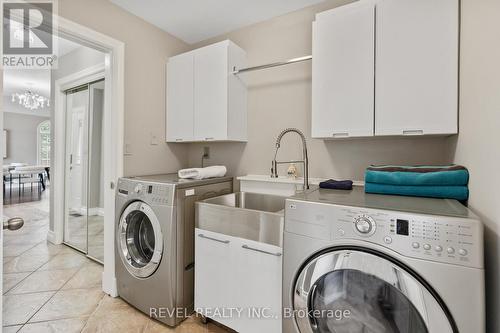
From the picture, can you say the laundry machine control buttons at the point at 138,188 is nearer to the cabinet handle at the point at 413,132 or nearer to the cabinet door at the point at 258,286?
the cabinet door at the point at 258,286

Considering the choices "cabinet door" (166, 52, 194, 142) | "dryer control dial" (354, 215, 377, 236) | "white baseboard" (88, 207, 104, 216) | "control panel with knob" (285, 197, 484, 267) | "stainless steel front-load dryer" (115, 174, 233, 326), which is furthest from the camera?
"white baseboard" (88, 207, 104, 216)

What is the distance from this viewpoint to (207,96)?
214 centimetres

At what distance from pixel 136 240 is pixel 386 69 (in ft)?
7.07

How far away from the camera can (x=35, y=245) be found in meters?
2.96

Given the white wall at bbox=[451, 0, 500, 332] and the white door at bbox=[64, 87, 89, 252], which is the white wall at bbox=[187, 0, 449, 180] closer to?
the white wall at bbox=[451, 0, 500, 332]

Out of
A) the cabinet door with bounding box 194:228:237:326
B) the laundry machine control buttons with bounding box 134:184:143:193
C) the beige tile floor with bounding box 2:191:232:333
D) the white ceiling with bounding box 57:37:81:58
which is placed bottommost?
the beige tile floor with bounding box 2:191:232:333

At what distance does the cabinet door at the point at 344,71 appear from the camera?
146 cm

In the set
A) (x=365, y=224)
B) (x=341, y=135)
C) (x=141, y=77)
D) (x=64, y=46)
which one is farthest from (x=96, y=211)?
(x=365, y=224)

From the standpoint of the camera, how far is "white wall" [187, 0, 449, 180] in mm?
1701

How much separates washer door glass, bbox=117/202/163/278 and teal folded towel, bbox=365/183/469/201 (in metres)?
1.54

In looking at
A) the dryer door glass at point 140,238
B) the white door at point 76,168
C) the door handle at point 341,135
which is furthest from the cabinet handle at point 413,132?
the white door at point 76,168

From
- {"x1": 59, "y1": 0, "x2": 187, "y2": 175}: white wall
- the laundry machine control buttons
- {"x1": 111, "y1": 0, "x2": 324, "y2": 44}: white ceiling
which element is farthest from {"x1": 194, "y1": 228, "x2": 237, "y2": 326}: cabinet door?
{"x1": 111, "y1": 0, "x2": 324, "y2": 44}: white ceiling

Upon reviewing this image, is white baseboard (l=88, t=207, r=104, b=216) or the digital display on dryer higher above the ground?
the digital display on dryer

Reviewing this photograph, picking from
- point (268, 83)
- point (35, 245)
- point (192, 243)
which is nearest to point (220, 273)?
point (192, 243)
